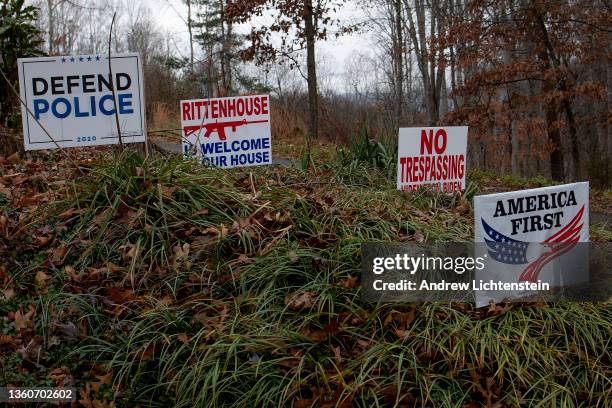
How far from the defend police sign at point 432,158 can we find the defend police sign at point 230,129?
1416 millimetres

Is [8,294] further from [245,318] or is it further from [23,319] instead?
[245,318]

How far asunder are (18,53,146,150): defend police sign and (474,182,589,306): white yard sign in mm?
3031

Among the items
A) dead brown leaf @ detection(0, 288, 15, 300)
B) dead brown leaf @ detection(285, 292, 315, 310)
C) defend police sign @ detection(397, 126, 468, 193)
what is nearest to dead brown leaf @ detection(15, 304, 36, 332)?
dead brown leaf @ detection(0, 288, 15, 300)

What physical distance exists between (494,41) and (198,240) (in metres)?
11.1

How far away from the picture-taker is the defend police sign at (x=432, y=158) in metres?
5.92

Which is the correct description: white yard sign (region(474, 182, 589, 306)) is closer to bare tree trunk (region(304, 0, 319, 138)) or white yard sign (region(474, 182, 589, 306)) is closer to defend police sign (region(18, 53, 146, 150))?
defend police sign (region(18, 53, 146, 150))

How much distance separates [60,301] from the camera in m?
3.64

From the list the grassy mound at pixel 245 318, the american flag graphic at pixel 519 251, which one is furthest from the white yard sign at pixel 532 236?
the grassy mound at pixel 245 318

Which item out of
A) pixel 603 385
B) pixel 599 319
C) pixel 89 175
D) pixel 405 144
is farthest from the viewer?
pixel 405 144

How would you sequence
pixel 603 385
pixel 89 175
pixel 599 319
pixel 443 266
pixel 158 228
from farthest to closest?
1. pixel 89 175
2. pixel 158 228
3. pixel 443 266
4. pixel 599 319
5. pixel 603 385

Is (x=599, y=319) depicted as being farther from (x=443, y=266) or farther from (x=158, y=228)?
(x=158, y=228)

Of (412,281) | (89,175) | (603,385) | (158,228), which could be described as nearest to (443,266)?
(412,281)

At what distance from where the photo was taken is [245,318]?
3387 millimetres

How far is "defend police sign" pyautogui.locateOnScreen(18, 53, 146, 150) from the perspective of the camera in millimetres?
4879
